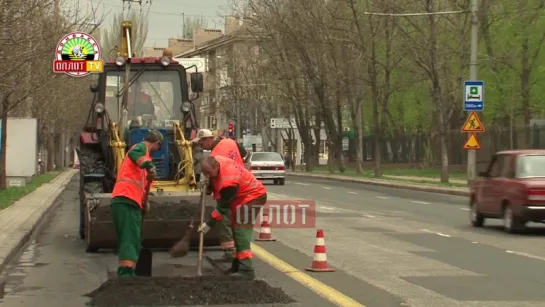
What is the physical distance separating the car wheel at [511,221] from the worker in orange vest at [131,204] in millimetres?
9728

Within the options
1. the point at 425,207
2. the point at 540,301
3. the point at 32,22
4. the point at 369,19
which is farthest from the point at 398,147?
the point at 540,301

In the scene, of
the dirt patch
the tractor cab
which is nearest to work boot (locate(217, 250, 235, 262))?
the dirt patch

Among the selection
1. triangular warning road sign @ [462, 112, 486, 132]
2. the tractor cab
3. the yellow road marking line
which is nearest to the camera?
the yellow road marking line

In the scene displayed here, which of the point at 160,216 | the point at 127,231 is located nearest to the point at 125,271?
the point at 127,231

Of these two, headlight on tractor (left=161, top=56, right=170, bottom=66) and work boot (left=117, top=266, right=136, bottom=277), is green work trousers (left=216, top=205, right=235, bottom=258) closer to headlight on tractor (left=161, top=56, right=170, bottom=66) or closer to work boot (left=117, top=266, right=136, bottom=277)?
work boot (left=117, top=266, right=136, bottom=277)

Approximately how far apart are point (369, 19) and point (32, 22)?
30057mm

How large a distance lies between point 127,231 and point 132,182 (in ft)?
1.95

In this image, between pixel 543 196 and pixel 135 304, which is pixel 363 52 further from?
pixel 135 304

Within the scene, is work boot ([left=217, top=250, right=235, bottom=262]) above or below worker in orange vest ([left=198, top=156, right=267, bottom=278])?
below

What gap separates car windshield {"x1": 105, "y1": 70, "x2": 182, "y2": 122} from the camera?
1670 cm

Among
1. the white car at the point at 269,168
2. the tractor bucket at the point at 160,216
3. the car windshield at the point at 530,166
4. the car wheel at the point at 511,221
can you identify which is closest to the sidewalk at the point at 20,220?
the tractor bucket at the point at 160,216

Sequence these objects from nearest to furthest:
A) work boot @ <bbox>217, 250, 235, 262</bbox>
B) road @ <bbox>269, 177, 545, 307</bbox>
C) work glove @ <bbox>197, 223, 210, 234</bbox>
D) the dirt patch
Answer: the dirt patch
road @ <bbox>269, 177, 545, 307</bbox>
work glove @ <bbox>197, 223, 210, 234</bbox>
work boot @ <bbox>217, 250, 235, 262</bbox>

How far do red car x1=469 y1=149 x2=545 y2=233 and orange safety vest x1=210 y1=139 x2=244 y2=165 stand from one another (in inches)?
299

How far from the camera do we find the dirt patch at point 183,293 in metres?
9.73
